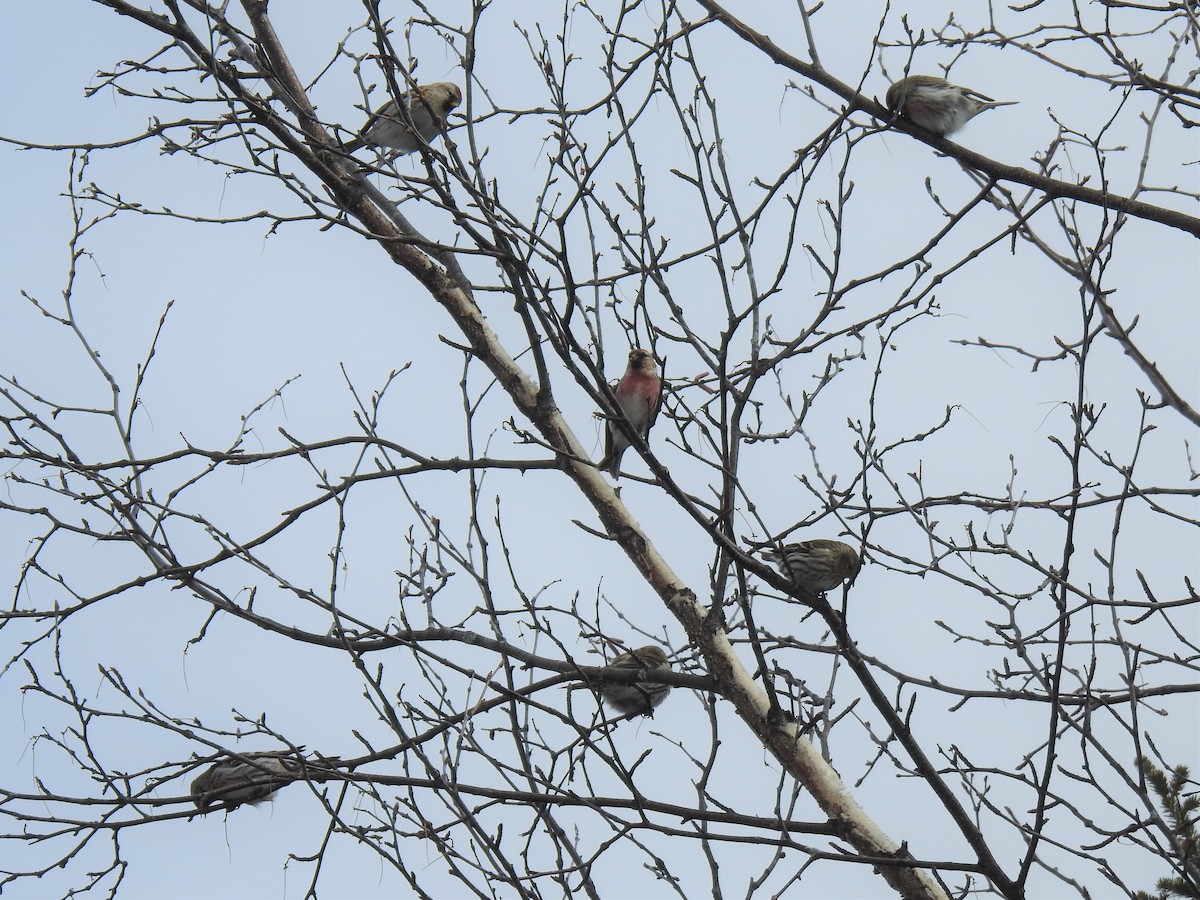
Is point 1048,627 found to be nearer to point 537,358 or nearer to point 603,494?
point 603,494

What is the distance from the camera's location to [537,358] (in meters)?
4.73

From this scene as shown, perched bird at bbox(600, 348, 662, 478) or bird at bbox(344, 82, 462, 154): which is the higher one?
bird at bbox(344, 82, 462, 154)

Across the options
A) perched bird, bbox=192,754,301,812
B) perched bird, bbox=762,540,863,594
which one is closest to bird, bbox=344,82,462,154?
perched bird, bbox=762,540,863,594

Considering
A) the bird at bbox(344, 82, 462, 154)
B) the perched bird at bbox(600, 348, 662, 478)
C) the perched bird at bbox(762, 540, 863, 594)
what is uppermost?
the bird at bbox(344, 82, 462, 154)

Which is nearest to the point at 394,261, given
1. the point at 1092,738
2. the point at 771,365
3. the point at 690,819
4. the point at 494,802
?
the point at 771,365

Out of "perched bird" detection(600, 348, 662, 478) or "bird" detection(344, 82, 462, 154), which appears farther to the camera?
"perched bird" detection(600, 348, 662, 478)

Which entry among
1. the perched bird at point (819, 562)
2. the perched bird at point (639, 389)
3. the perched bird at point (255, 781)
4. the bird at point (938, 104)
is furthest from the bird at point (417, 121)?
the perched bird at point (255, 781)

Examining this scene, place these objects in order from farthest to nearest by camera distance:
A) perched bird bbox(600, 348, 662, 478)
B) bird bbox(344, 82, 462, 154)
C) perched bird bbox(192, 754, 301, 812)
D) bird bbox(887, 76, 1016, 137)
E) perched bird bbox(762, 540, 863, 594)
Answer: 1. perched bird bbox(600, 348, 662, 478)
2. bird bbox(344, 82, 462, 154)
3. bird bbox(887, 76, 1016, 137)
4. perched bird bbox(762, 540, 863, 594)
5. perched bird bbox(192, 754, 301, 812)

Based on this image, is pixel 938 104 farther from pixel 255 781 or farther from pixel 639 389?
pixel 255 781

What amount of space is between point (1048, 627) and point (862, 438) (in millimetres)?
1032

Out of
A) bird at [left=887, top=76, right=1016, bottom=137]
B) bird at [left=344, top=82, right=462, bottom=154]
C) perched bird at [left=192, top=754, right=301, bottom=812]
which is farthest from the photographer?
bird at [left=344, top=82, right=462, bottom=154]

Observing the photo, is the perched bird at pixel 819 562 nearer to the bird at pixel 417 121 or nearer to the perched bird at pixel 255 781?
the perched bird at pixel 255 781

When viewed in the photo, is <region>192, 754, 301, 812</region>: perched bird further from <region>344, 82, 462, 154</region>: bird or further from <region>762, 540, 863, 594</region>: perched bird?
<region>344, 82, 462, 154</region>: bird

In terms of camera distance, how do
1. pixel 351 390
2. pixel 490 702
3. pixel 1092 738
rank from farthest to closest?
pixel 351 390 < pixel 490 702 < pixel 1092 738
